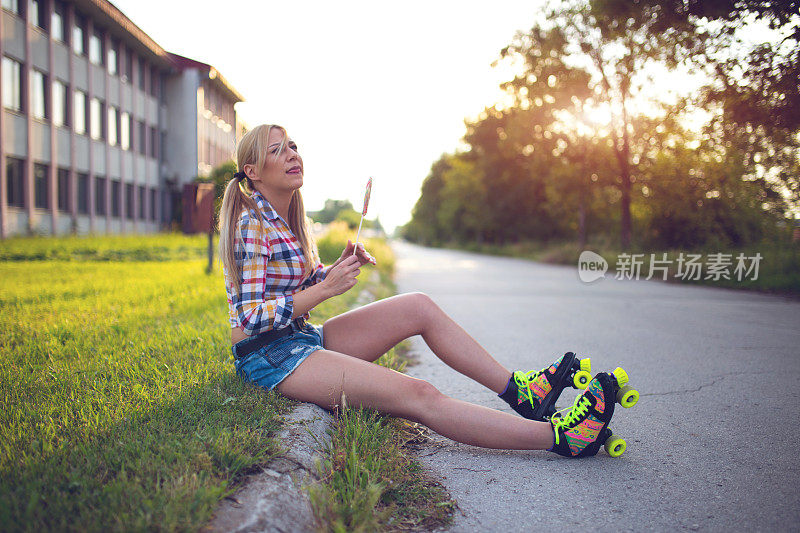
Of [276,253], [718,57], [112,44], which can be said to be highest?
[112,44]

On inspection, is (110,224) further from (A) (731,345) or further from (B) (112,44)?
(A) (731,345)

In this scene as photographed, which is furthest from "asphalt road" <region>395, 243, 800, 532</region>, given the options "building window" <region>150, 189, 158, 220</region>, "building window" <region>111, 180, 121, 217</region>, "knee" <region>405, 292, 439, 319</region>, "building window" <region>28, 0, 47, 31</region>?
"building window" <region>150, 189, 158, 220</region>

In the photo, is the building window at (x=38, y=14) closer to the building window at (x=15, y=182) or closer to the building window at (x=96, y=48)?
the building window at (x=96, y=48)

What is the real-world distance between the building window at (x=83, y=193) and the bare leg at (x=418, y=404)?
75.3ft

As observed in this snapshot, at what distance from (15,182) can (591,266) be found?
1872 cm

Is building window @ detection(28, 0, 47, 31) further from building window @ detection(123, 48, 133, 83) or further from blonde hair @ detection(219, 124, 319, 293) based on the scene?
blonde hair @ detection(219, 124, 319, 293)

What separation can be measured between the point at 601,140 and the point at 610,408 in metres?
22.4

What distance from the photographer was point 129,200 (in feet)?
84.7

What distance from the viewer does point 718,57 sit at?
9.24 metres

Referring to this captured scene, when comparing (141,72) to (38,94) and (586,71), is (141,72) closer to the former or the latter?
(38,94)

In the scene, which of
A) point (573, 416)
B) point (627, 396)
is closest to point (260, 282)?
point (573, 416)

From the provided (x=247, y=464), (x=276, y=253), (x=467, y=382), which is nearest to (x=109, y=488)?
(x=247, y=464)

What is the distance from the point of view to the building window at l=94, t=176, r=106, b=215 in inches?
917

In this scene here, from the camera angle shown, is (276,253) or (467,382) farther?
(467,382)
